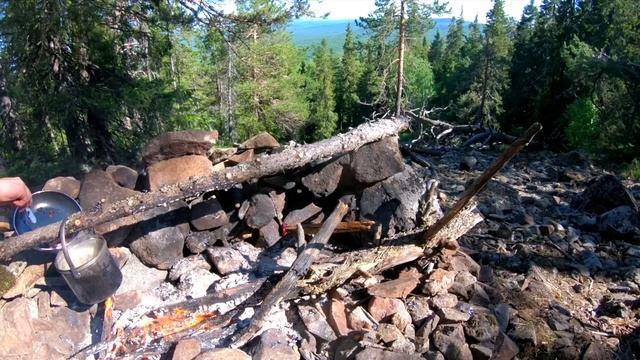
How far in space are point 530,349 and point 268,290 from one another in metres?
2.22

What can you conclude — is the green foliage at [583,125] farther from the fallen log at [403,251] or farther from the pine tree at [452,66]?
the pine tree at [452,66]

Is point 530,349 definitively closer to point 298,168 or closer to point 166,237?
point 298,168

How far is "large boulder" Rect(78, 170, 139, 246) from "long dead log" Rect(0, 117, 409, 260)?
0.13 m

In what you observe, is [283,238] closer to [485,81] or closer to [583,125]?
[583,125]

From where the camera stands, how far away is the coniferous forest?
18.9 ft

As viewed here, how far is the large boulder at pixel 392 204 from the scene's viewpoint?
4.21 metres

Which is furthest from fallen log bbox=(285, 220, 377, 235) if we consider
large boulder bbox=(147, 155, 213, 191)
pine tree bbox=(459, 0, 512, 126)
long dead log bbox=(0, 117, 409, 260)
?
pine tree bbox=(459, 0, 512, 126)

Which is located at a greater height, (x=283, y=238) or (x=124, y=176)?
(x=124, y=176)

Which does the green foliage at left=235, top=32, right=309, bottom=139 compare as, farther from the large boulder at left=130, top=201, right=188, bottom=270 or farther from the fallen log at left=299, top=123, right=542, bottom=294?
the fallen log at left=299, top=123, right=542, bottom=294

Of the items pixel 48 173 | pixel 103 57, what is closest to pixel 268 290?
pixel 48 173

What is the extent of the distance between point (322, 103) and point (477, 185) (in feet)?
103

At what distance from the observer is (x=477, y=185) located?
10.9 ft

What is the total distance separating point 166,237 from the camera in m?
4.00

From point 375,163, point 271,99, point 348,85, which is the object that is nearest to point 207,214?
point 375,163
